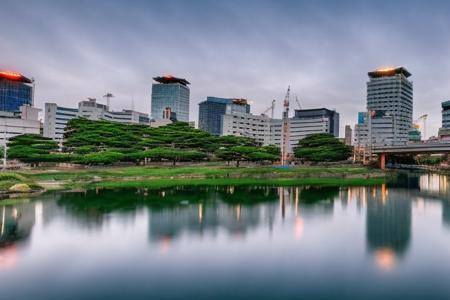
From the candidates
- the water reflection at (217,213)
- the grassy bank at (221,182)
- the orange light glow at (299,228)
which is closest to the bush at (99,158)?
the grassy bank at (221,182)

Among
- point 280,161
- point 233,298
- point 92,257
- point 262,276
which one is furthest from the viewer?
point 280,161

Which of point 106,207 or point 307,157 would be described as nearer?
point 106,207

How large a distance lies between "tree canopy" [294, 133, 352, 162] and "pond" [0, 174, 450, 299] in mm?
55894

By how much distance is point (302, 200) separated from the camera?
50.8 meters

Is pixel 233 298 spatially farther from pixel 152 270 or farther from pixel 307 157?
pixel 307 157

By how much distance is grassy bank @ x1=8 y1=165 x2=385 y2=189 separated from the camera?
63.3 metres

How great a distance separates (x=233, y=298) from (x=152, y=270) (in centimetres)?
659

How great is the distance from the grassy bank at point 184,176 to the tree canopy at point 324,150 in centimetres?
834

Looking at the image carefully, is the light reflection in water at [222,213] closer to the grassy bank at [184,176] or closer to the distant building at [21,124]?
the grassy bank at [184,176]

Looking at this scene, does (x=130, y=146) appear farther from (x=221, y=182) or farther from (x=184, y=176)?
(x=221, y=182)

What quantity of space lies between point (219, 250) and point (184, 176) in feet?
170

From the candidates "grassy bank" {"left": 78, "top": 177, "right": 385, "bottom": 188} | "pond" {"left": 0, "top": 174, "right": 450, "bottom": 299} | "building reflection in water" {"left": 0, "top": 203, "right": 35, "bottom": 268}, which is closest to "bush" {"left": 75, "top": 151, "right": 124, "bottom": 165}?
"grassy bank" {"left": 78, "top": 177, "right": 385, "bottom": 188}

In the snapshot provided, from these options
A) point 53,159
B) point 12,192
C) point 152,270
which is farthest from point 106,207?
point 53,159

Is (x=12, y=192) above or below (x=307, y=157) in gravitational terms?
below
